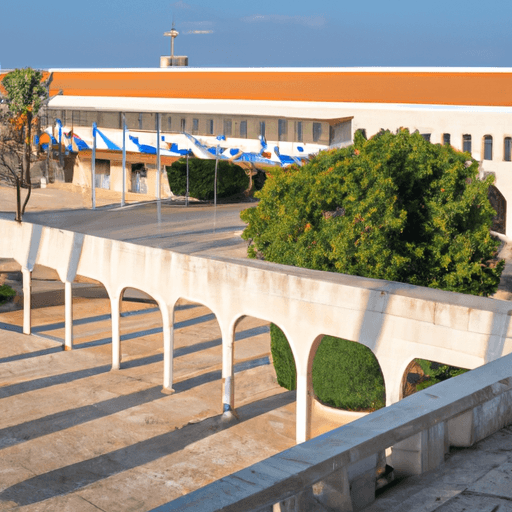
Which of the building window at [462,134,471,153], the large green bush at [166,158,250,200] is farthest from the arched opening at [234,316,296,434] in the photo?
the large green bush at [166,158,250,200]

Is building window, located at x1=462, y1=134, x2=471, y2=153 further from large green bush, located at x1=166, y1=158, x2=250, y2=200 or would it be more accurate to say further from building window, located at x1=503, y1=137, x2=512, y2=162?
large green bush, located at x1=166, y1=158, x2=250, y2=200

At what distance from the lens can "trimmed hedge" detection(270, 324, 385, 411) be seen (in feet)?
52.9

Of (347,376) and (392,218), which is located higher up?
(392,218)

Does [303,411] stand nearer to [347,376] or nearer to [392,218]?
[347,376]

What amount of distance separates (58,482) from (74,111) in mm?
37936

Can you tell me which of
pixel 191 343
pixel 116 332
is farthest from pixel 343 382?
pixel 191 343

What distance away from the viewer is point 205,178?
130ft

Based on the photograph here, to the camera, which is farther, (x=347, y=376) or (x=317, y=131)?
(x=317, y=131)

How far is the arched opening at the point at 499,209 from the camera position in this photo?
29.1 m

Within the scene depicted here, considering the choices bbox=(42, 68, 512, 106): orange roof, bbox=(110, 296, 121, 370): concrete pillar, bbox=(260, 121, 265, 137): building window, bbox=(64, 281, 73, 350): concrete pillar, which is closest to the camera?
bbox=(110, 296, 121, 370): concrete pillar

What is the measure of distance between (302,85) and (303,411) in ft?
80.9

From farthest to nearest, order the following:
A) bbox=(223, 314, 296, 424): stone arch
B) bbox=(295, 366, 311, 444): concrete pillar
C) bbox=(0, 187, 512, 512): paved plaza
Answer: bbox=(223, 314, 296, 424): stone arch < bbox=(295, 366, 311, 444): concrete pillar < bbox=(0, 187, 512, 512): paved plaza

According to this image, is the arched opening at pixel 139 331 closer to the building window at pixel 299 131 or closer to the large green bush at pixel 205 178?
the large green bush at pixel 205 178

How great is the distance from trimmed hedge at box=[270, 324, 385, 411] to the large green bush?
2355cm
